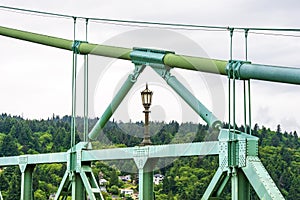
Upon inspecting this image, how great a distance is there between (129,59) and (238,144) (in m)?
2.97

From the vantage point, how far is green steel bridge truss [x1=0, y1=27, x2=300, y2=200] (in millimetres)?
9469

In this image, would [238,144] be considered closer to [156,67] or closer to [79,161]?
[156,67]

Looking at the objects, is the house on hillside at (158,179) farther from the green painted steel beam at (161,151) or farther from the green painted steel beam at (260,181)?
the green painted steel beam at (260,181)

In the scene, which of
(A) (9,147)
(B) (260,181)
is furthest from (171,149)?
(A) (9,147)

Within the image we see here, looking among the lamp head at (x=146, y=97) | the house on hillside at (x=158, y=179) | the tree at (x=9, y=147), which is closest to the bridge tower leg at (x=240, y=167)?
the lamp head at (x=146, y=97)

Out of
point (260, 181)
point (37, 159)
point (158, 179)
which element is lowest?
point (260, 181)

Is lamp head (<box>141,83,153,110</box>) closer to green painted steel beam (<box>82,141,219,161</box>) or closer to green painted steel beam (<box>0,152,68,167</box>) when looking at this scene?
green painted steel beam (<box>82,141,219,161</box>)

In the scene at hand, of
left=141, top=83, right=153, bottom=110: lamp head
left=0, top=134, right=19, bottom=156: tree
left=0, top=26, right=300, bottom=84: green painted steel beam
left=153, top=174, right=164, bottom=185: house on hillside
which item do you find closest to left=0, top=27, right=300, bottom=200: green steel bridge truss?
left=0, top=26, right=300, bottom=84: green painted steel beam

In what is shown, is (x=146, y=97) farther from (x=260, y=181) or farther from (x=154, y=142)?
(x=154, y=142)

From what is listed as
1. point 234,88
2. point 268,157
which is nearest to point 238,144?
point 234,88

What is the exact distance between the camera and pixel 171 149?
1045 centimetres

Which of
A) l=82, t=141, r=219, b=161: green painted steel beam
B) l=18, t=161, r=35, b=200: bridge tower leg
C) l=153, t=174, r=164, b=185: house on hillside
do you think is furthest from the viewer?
l=153, t=174, r=164, b=185: house on hillside

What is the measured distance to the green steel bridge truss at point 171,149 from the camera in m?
9.47

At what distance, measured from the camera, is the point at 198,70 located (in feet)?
35.0
